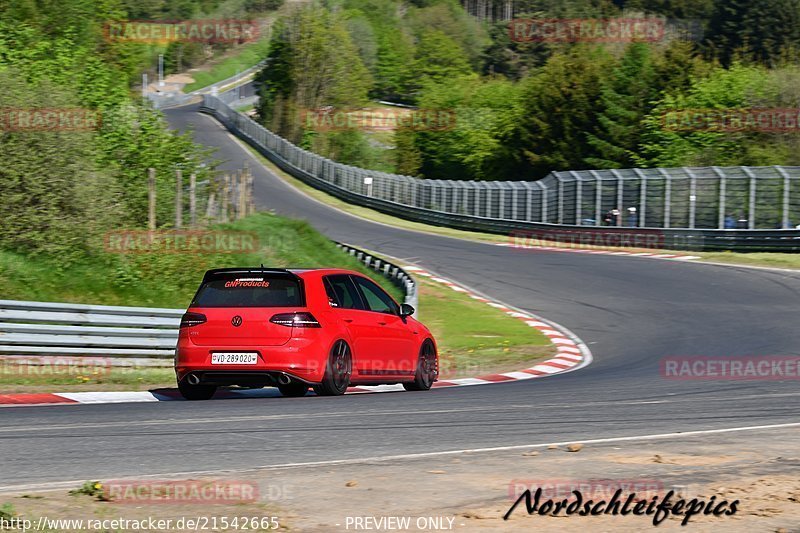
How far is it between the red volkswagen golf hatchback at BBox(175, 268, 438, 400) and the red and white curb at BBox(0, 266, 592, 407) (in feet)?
2.40

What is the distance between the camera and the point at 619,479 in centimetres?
667

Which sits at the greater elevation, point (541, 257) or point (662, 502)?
point (662, 502)

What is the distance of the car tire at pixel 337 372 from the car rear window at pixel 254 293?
658 mm

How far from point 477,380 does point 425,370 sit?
6.55 ft

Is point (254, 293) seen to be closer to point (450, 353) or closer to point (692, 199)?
point (450, 353)

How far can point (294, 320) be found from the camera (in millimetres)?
11203

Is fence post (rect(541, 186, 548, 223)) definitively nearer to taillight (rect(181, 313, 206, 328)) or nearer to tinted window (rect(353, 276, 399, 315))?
tinted window (rect(353, 276, 399, 315))

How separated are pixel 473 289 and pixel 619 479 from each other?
21.7 meters

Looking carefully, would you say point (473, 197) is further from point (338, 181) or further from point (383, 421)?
point (383, 421)

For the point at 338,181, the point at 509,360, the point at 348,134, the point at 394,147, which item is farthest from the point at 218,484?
the point at 394,147

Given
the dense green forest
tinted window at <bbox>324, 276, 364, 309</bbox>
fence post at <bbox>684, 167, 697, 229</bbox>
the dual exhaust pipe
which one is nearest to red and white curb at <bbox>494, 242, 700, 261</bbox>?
fence post at <bbox>684, 167, 697, 229</bbox>

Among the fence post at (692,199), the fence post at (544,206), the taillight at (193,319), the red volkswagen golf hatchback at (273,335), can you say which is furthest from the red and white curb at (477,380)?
the fence post at (544,206)

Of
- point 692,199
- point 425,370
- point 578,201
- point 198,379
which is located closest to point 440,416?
point 198,379

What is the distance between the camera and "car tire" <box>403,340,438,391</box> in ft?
43.8
